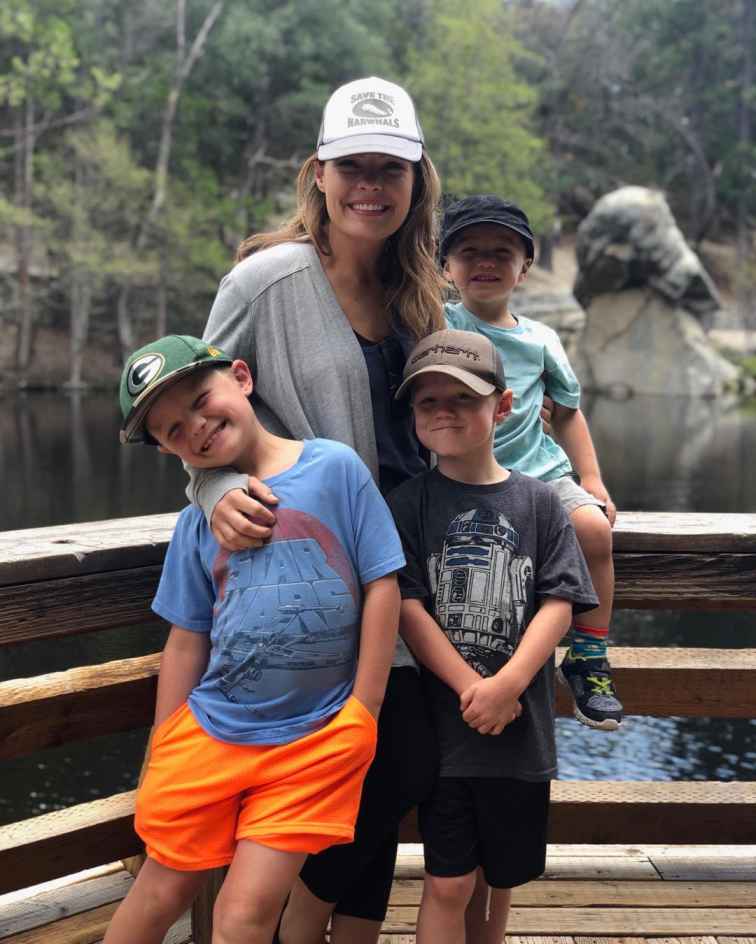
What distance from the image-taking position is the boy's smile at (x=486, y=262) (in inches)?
80.4

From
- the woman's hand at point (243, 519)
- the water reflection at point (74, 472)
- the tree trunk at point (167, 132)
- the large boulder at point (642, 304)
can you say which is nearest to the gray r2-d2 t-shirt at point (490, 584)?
the woman's hand at point (243, 519)

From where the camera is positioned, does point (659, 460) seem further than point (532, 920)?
Yes

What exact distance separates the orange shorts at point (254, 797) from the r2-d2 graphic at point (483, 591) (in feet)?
0.71

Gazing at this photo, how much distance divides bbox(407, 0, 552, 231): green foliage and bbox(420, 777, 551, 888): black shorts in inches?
851

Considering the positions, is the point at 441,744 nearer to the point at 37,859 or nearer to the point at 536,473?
the point at 536,473

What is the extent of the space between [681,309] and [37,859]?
68.1 ft

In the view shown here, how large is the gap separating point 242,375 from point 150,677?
50 cm

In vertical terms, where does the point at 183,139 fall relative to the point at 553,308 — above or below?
above

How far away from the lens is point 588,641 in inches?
72.4

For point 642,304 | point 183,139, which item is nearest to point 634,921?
point 642,304

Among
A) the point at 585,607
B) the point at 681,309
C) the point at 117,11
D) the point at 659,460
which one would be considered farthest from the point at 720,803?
the point at 117,11

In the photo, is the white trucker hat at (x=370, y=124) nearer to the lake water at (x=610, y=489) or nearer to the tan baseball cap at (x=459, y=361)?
the tan baseball cap at (x=459, y=361)

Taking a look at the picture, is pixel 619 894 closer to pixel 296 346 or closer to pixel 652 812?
pixel 652 812

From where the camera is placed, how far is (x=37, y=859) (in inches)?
69.9
